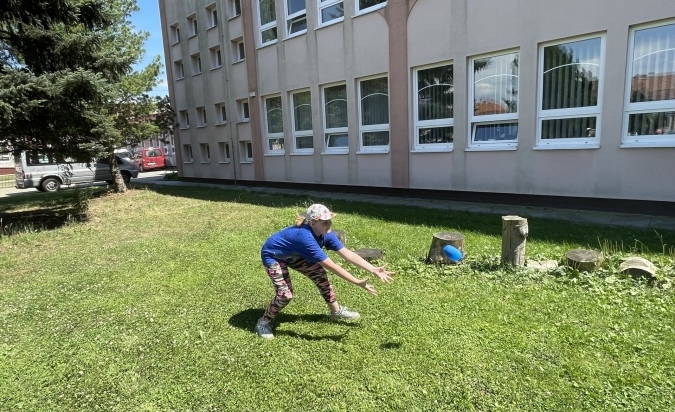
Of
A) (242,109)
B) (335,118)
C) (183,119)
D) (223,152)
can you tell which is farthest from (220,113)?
(335,118)

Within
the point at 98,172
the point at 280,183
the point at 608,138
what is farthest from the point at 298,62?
the point at 98,172

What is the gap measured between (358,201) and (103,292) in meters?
6.86

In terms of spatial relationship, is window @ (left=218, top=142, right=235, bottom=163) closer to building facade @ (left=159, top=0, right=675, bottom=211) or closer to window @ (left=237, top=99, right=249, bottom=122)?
window @ (left=237, top=99, right=249, bottom=122)

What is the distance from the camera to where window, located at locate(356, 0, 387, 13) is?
10.8 m

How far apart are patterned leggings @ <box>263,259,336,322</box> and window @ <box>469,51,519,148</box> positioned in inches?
269

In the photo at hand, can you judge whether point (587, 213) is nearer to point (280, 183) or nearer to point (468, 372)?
point (468, 372)

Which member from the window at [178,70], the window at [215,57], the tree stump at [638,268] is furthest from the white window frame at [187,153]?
the tree stump at [638,268]

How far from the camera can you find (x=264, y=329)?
11.6 ft

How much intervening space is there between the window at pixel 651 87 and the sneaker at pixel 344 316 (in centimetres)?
673

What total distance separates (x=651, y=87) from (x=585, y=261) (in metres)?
4.95

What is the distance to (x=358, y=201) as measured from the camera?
35.0 ft

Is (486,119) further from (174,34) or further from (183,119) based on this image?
(174,34)

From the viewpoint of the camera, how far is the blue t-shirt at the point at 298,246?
3.17 meters

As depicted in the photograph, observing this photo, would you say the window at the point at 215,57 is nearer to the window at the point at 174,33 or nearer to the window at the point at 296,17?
the window at the point at 174,33
